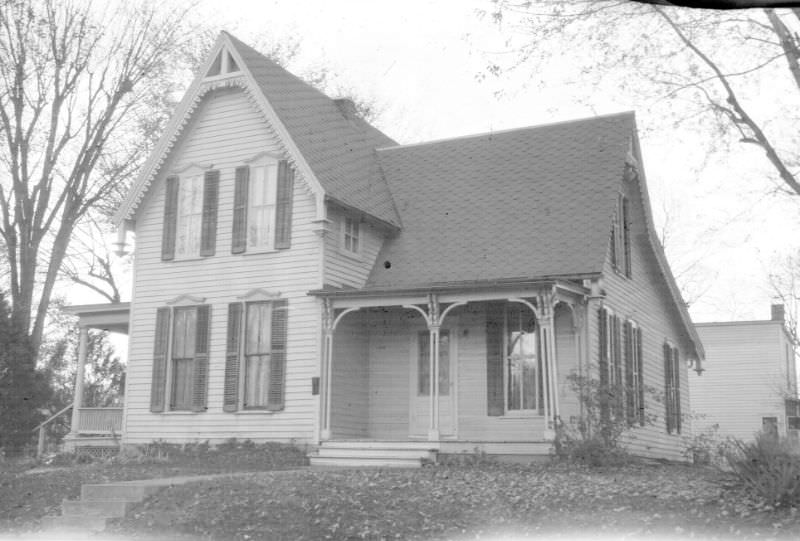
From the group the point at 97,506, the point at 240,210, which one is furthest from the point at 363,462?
the point at 240,210

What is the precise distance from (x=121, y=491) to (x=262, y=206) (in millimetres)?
7433

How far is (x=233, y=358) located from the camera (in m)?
17.6

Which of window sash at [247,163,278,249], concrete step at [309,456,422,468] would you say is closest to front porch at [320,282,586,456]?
concrete step at [309,456,422,468]

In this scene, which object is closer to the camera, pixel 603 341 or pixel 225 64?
pixel 603 341

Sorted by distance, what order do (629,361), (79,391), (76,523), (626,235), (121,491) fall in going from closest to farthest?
(76,523), (121,491), (629,361), (626,235), (79,391)

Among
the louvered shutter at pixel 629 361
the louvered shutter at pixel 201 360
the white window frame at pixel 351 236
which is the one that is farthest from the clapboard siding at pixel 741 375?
the louvered shutter at pixel 201 360

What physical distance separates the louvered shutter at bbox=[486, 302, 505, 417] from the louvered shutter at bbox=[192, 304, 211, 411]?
4.98 m

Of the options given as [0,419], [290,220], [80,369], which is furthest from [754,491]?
[80,369]

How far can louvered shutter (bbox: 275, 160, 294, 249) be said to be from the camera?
691 inches

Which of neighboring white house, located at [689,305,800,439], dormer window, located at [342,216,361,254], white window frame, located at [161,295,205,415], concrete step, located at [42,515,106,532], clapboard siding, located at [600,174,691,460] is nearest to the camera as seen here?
concrete step, located at [42,515,106,532]

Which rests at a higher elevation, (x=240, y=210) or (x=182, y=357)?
(x=240, y=210)

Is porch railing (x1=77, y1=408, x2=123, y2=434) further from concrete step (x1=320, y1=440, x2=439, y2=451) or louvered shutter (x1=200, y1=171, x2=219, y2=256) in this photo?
concrete step (x1=320, y1=440, x2=439, y2=451)

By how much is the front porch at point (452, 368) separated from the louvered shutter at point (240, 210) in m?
2.31

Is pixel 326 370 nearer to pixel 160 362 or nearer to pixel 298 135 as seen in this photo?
pixel 160 362
